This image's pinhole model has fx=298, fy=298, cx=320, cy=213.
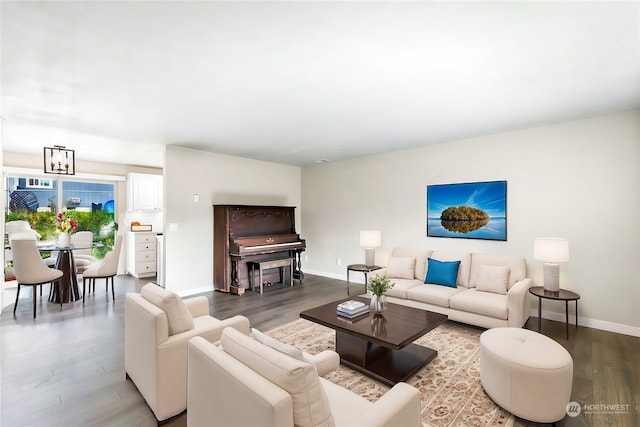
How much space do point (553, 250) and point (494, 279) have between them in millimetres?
718

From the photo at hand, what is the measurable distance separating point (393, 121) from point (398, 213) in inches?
80.4

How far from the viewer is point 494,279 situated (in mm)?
3744

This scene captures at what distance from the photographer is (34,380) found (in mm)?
2445

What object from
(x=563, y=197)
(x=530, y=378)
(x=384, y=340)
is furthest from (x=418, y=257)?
(x=530, y=378)

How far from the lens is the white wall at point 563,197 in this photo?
339 cm

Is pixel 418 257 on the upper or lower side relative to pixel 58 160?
lower

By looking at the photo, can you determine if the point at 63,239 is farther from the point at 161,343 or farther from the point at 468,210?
the point at 468,210

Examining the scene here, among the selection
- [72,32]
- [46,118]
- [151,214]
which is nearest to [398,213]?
[72,32]

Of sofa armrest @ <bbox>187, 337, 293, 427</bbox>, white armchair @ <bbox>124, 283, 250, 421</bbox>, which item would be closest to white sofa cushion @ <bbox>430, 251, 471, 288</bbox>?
white armchair @ <bbox>124, 283, 250, 421</bbox>

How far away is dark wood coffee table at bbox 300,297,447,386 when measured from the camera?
2404mm

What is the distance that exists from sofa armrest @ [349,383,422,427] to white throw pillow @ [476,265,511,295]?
9.44ft

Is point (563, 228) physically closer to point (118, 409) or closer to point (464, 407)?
point (464, 407)

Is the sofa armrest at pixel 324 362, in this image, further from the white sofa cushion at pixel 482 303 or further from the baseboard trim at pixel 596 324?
the baseboard trim at pixel 596 324

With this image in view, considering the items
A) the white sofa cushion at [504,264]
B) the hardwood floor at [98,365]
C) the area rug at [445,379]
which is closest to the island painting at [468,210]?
the white sofa cushion at [504,264]
